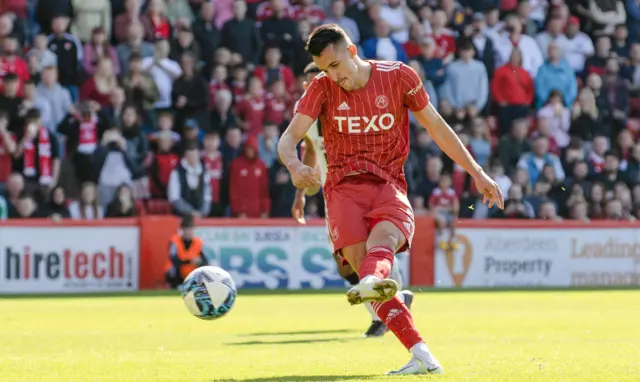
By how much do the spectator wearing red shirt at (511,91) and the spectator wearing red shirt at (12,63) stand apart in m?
8.96

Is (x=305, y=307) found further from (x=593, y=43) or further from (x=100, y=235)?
(x=593, y=43)

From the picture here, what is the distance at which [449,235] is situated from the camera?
22.2 metres

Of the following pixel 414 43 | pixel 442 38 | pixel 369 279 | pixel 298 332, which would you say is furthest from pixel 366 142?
pixel 442 38

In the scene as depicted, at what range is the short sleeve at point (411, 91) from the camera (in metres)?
8.27

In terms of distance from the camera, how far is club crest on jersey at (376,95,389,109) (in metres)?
8.21

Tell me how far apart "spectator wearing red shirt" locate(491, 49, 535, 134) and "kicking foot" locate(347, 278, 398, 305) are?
1780 cm

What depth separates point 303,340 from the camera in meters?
11.7

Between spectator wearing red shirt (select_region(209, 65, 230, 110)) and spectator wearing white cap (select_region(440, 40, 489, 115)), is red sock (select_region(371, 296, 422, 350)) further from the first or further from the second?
spectator wearing white cap (select_region(440, 40, 489, 115))

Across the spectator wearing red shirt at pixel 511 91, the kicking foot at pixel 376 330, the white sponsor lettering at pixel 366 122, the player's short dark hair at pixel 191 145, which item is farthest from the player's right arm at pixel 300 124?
the spectator wearing red shirt at pixel 511 91

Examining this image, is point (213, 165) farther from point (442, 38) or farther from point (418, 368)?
point (418, 368)

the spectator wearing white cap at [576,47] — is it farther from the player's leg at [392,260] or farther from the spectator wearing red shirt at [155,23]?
the player's leg at [392,260]

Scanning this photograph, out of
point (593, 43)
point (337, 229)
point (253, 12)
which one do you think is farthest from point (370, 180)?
point (593, 43)

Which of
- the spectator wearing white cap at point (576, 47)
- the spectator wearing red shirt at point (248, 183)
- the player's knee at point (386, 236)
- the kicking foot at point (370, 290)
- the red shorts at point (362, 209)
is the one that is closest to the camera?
the kicking foot at point (370, 290)

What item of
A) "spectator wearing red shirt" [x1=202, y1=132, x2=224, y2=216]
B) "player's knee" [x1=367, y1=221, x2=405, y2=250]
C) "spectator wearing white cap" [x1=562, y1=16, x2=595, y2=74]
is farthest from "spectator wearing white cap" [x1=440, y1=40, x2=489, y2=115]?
"player's knee" [x1=367, y1=221, x2=405, y2=250]
